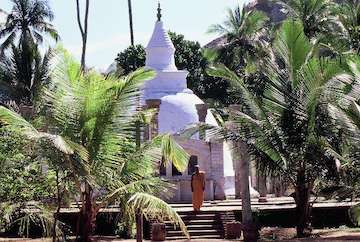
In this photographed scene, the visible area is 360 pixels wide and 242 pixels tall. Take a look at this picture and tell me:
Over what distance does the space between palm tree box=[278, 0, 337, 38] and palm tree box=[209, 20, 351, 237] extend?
1486 centimetres

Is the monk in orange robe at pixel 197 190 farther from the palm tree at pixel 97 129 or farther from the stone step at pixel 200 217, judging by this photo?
the palm tree at pixel 97 129

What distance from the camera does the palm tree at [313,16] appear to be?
29.4 m

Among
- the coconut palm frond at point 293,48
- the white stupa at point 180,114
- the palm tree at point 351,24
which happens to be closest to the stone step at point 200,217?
the white stupa at point 180,114

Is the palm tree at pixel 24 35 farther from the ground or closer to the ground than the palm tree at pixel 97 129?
farther from the ground

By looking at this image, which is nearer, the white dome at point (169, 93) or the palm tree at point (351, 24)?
the palm tree at point (351, 24)

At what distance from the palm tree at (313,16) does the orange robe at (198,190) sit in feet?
44.5

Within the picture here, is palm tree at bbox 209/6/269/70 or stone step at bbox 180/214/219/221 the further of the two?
palm tree at bbox 209/6/269/70

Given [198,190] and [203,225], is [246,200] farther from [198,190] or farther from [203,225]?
[198,190]

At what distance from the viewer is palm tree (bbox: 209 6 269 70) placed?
→ 35.3m

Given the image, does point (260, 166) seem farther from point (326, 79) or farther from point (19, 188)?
point (19, 188)

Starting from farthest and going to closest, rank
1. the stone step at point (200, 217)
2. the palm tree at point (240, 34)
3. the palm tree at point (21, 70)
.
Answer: the palm tree at point (240, 34), the palm tree at point (21, 70), the stone step at point (200, 217)

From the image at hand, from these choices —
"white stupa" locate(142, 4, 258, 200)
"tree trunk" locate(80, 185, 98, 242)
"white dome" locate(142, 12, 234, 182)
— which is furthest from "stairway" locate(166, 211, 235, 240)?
"white dome" locate(142, 12, 234, 182)

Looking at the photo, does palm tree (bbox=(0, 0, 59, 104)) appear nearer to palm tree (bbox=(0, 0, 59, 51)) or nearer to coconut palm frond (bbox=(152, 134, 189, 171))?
palm tree (bbox=(0, 0, 59, 51))

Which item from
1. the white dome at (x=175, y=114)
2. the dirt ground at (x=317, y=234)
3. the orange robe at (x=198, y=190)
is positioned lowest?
the dirt ground at (x=317, y=234)
